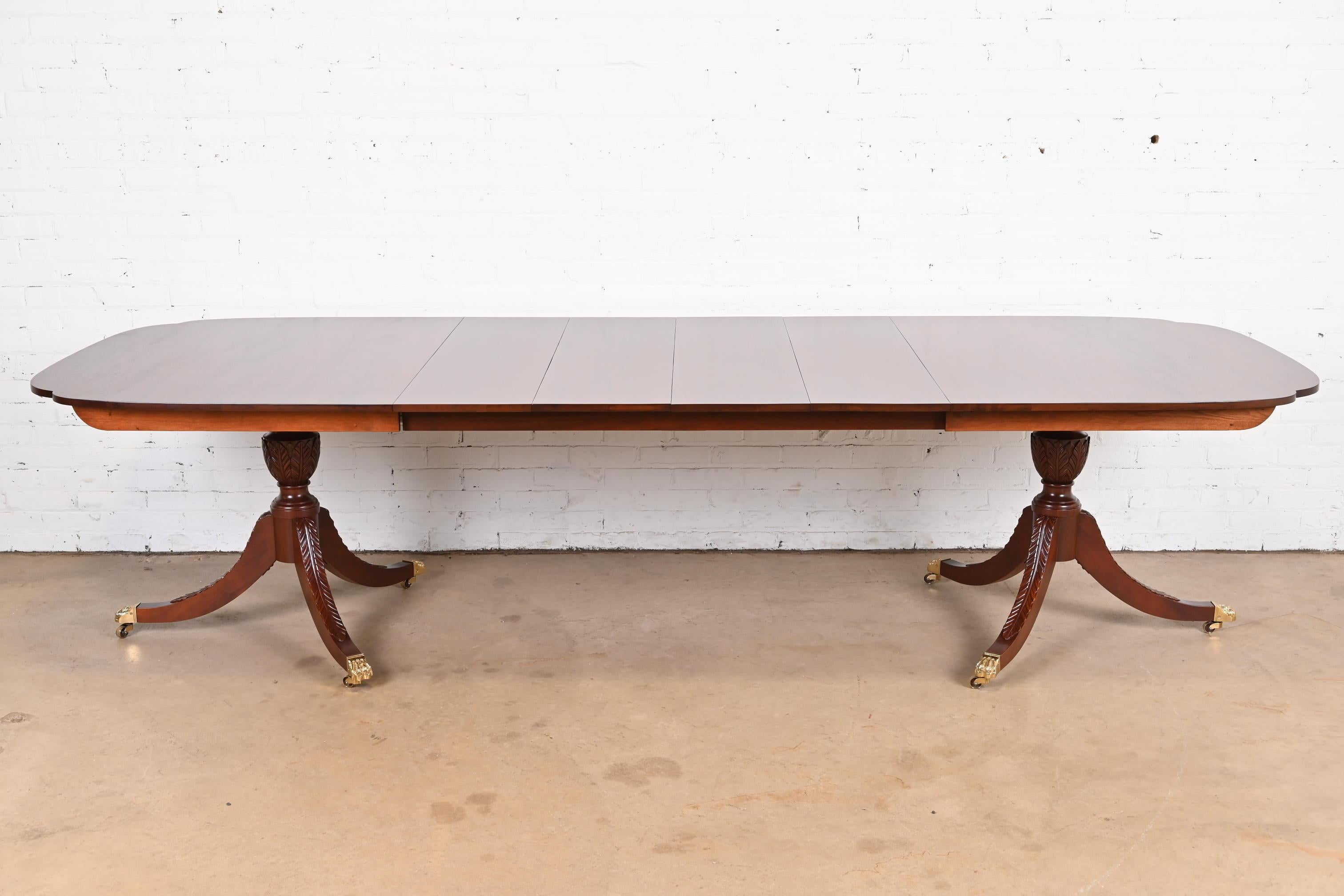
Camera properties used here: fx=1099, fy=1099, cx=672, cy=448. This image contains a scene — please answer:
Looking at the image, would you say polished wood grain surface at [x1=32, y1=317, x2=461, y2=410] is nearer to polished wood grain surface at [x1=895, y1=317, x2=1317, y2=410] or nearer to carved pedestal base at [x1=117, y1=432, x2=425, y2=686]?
carved pedestal base at [x1=117, y1=432, x2=425, y2=686]

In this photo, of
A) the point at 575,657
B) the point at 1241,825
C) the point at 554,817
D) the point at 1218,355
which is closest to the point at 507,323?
the point at 575,657

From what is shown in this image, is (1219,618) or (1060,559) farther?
(1219,618)

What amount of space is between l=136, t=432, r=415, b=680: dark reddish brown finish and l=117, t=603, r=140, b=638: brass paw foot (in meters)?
0.01

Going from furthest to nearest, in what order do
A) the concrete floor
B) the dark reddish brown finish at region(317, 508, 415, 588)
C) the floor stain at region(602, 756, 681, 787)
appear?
the dark reddish brown finish at region(317, 508, 415, 588) < the floor stain at region(602, 756, 681, 787) < the concrete floor

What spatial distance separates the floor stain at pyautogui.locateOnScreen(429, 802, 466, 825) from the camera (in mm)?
2088

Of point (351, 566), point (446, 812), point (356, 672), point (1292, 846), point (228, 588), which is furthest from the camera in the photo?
point (351, 566)

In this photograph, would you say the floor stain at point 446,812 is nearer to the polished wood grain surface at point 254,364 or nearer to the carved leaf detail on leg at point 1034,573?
the polished wood grain surface at point 254,364

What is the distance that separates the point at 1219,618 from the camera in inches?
114

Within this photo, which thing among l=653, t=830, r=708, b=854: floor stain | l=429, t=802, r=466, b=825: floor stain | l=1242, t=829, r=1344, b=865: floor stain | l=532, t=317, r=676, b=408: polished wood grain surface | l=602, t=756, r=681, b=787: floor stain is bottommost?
l=429, t=802, r=466, b=825: floor stain

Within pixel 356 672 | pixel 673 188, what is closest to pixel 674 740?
pixel 356 672

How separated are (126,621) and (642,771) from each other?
1536 mm

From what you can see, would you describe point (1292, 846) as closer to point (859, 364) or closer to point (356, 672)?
point (859, 364)

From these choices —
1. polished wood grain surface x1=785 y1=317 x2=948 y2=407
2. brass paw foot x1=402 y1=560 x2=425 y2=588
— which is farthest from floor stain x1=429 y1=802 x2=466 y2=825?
brass paw foot x1=402 y1=560 x2=425 y2=588

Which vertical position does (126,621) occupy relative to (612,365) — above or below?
below
